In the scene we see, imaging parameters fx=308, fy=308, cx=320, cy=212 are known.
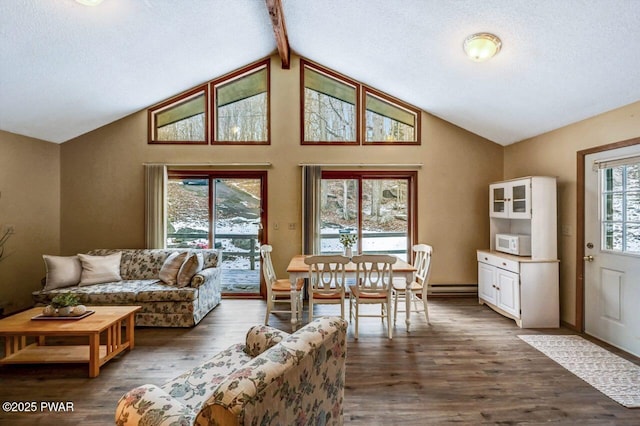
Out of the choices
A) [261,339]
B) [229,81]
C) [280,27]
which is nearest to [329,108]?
[280,27]

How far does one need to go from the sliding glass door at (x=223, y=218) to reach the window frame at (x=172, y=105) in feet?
1.84

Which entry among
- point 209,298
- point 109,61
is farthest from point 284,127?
point 209,298

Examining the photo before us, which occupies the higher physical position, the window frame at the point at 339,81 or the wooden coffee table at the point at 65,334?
the window frame at the point at 339,81

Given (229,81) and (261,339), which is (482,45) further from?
(229,81)

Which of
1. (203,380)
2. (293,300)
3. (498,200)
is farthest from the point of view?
(498,200)

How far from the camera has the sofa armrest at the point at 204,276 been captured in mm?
3815

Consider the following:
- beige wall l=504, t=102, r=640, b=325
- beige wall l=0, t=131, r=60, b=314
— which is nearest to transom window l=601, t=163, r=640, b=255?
beige wall l=504, t=102, r=640, b=325

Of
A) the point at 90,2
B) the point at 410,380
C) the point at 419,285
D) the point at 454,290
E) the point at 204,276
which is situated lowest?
the point at 410,380

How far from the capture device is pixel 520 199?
12.9ft

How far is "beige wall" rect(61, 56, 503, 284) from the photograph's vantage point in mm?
4820

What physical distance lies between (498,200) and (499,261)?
91 cm

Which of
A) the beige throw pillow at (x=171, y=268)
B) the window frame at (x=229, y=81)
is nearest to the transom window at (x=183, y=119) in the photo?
the window frame at (x=229, y=81)

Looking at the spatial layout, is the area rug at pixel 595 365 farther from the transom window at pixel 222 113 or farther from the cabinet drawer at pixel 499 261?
the transom window at pixel 222 113

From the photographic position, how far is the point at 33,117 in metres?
3.92
